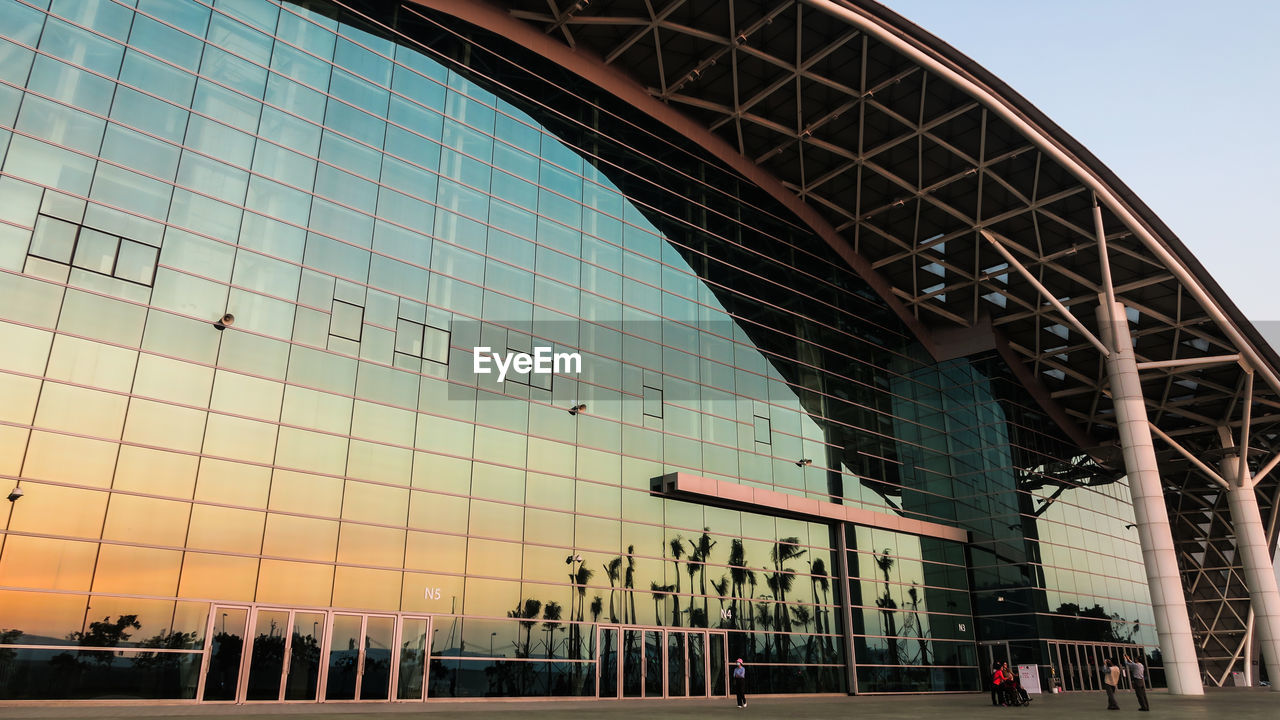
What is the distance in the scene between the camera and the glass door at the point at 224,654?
1777 centimetres

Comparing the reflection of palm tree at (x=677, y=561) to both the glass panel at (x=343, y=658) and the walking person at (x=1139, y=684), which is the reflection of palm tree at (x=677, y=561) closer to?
the glass panel at (x=343, y=658)

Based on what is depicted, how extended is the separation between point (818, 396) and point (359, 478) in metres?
20.7

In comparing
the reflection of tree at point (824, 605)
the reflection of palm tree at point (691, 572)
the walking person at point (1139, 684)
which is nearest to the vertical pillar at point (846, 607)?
the reflection of tree at point (824, 605)

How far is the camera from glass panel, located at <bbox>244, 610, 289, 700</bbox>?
60.3 feet

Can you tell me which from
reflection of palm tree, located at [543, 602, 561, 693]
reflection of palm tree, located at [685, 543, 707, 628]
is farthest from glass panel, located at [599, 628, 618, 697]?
reflection of palm tree, located at [685, 543, 707, 628]

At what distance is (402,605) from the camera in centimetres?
2106

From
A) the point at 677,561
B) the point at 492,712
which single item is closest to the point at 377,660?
the point at 492,712

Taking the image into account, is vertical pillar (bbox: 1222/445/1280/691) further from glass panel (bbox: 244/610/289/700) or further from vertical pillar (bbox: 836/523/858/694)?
glass panel (bbox: 244/610/289/700)

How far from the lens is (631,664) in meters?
25.1

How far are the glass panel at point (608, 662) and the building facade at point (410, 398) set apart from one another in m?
0.12

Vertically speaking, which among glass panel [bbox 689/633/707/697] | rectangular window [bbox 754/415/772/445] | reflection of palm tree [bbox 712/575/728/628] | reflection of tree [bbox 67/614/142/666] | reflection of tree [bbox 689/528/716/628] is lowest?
glass panel [bbox 689/633/707/697]

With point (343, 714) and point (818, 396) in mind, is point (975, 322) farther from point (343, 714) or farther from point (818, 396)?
point (343, 714)

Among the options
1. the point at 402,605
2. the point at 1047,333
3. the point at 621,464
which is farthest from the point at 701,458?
the point at 1047,333

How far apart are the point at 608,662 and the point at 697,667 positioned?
12.4ft
